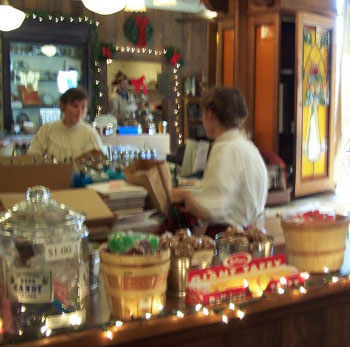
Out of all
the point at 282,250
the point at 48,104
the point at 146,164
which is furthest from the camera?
the point at 48,104

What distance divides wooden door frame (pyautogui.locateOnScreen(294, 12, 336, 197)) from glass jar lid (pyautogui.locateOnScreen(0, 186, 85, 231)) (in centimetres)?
532

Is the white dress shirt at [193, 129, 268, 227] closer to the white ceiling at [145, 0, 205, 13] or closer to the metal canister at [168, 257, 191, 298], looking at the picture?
the metal canister at [168, 257, 191, 298]

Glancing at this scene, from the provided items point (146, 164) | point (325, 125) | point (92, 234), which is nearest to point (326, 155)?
point (325, 125)

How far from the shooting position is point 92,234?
1.82 m

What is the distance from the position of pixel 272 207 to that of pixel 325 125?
53.4 inches

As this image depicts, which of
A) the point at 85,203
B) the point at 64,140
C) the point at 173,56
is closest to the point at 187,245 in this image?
the point at 85,203

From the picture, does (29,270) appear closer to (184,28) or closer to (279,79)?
(279,79)

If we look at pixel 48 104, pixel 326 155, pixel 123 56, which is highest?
pixel 123 56

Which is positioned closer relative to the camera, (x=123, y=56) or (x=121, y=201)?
(x=121, y=201)

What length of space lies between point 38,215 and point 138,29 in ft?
25.3

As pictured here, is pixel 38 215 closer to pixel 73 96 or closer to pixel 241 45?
pixel 73 96

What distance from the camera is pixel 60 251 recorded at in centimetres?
133

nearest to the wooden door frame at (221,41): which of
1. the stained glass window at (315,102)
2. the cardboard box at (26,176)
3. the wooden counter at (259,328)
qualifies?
the stained glass window at (315,102)

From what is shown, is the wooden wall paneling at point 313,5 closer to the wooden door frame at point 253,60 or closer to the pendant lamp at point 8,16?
the wooden door frame at point 253,60
